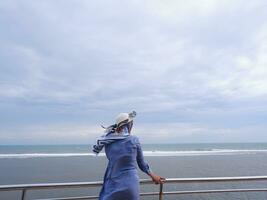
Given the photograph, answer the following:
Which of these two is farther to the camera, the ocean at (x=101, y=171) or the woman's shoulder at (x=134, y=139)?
the ocean at (x=101, y=171)

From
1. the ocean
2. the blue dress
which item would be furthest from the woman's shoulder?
the ocean

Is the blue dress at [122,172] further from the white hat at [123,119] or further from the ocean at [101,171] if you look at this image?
the ocean at [101,171]

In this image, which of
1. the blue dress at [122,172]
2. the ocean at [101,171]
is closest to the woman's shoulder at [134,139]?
the blue dress at [122,172]

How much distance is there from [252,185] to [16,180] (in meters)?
11.4

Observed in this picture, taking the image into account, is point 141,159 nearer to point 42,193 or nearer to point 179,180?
point 179,180

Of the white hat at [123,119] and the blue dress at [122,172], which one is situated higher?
the white hat at [123,119]

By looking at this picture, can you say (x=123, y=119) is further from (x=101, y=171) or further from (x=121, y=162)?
(x=101, y=171)

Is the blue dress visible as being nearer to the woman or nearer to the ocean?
the woman

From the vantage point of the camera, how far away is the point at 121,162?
9.87ft

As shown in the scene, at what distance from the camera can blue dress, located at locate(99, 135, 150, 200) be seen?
299cm

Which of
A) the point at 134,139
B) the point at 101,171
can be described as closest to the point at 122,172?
the point at 134,139

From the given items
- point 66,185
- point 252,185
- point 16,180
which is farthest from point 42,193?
point 66,185

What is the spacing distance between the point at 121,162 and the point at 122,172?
88mm

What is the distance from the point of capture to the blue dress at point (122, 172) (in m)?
2.99
